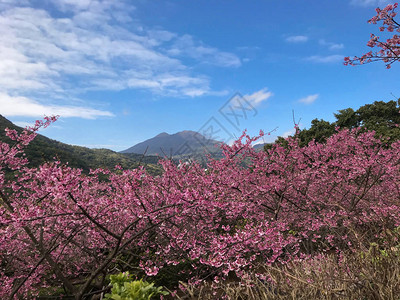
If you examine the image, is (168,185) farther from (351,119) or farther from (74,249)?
(351,119)

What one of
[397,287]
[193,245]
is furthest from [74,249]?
[397,287]

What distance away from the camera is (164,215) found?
5.94 metres

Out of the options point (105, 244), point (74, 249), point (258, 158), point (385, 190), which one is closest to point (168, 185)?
point (105, 244)

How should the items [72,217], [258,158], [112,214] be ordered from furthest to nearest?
1. [258,158]
2. [112,214]
3. [72,217]

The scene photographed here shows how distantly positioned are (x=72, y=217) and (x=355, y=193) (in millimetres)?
9131

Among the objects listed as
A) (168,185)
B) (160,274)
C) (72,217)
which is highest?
(168,185)

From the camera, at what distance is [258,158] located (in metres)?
9.97

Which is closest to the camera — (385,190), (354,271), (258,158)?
(354,271)

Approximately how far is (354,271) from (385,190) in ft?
31.8

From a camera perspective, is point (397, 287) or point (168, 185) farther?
point (168, 185)

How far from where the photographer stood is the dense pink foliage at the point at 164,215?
4980 mm

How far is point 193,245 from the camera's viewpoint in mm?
6051

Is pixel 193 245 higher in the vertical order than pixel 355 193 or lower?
lower

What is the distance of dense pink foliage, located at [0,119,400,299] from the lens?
498 centimetres
